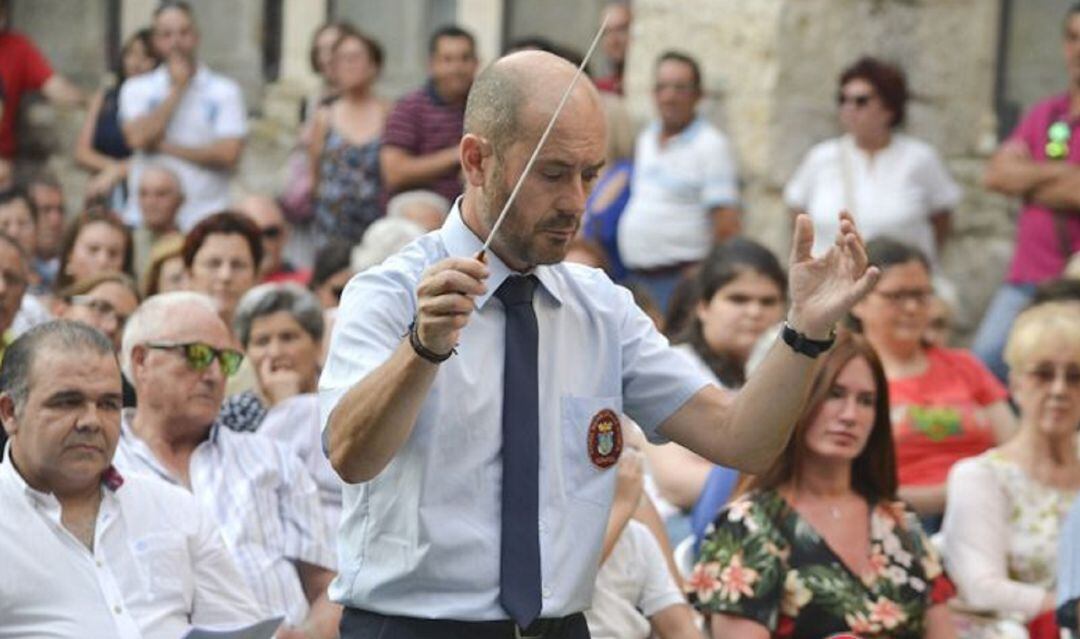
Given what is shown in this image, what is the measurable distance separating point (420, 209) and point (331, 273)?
2.09 ft

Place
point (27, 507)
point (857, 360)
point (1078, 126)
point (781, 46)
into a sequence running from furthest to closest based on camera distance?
point (781, 46), point (1078, 126), point (857, 360), point (27, 507)

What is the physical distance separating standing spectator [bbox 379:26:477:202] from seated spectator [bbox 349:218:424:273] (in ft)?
4.43

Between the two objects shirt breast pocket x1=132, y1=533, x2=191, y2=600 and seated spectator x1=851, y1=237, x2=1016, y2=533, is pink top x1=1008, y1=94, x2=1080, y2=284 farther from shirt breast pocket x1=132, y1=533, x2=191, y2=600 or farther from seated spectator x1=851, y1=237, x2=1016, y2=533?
shirt breast pocket x1=132, y1=533, x2=191, y2=600

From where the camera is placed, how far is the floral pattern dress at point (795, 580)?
6.57m

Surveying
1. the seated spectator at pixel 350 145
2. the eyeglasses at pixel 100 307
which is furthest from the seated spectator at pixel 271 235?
the eyeglasses at pixel 100 307

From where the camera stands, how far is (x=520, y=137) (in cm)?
455

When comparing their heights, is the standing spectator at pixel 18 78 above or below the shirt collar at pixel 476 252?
below

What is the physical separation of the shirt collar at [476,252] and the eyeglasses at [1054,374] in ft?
10.8

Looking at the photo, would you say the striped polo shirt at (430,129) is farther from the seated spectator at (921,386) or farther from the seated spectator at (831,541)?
the seated spectator at (831,541)

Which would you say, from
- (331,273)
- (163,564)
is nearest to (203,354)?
(163,564)

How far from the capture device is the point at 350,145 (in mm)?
11555

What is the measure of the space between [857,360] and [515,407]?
2.49 m

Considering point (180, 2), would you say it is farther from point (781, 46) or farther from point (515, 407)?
point (515, 407)

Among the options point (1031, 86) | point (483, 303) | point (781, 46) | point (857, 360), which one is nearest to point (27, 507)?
point (483, 303)
